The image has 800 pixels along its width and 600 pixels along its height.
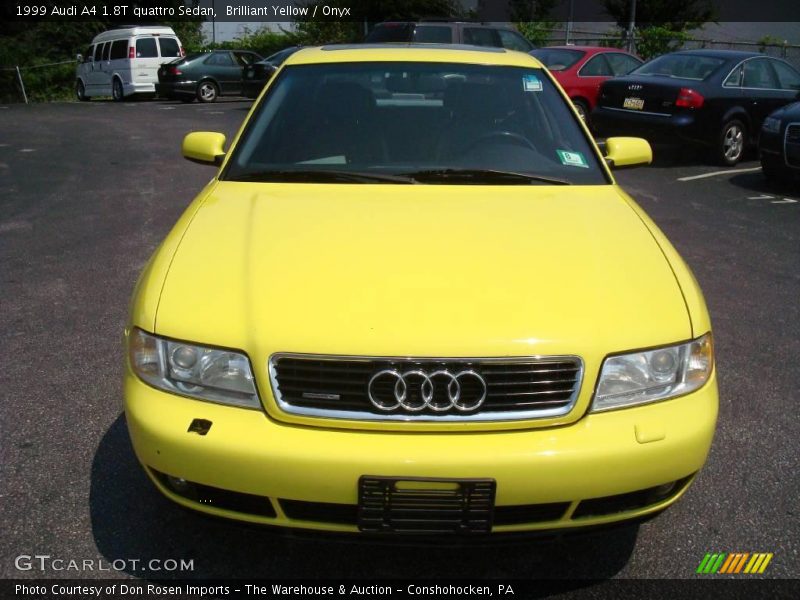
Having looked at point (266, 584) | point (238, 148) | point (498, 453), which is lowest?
point (266, 584)

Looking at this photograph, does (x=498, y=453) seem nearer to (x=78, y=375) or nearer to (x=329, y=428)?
(x=329, y=428)

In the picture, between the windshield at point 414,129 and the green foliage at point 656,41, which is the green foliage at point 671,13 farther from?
the windshield at point 414,129

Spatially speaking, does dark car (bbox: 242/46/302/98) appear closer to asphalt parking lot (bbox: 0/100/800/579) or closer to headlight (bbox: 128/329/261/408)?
asphalt parking lot (bbox: 0/100/800/579)

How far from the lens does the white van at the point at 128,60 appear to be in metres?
22.7

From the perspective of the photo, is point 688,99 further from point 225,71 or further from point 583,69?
point 225,71

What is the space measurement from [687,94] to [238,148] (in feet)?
27.2

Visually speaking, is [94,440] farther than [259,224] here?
Yes

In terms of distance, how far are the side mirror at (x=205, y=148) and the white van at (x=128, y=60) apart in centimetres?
2023

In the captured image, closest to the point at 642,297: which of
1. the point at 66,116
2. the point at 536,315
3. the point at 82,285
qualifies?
the point at 536,315

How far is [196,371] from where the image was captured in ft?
7.46

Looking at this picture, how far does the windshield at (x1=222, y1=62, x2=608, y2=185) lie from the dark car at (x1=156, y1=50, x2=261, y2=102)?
18904 mm

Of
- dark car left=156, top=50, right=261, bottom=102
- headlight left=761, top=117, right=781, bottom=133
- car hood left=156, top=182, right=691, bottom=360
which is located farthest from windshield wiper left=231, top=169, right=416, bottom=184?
dark car left=156, top=50, right=261, bottom=102

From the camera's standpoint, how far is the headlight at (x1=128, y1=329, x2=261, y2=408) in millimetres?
2227

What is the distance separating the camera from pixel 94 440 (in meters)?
3.28
